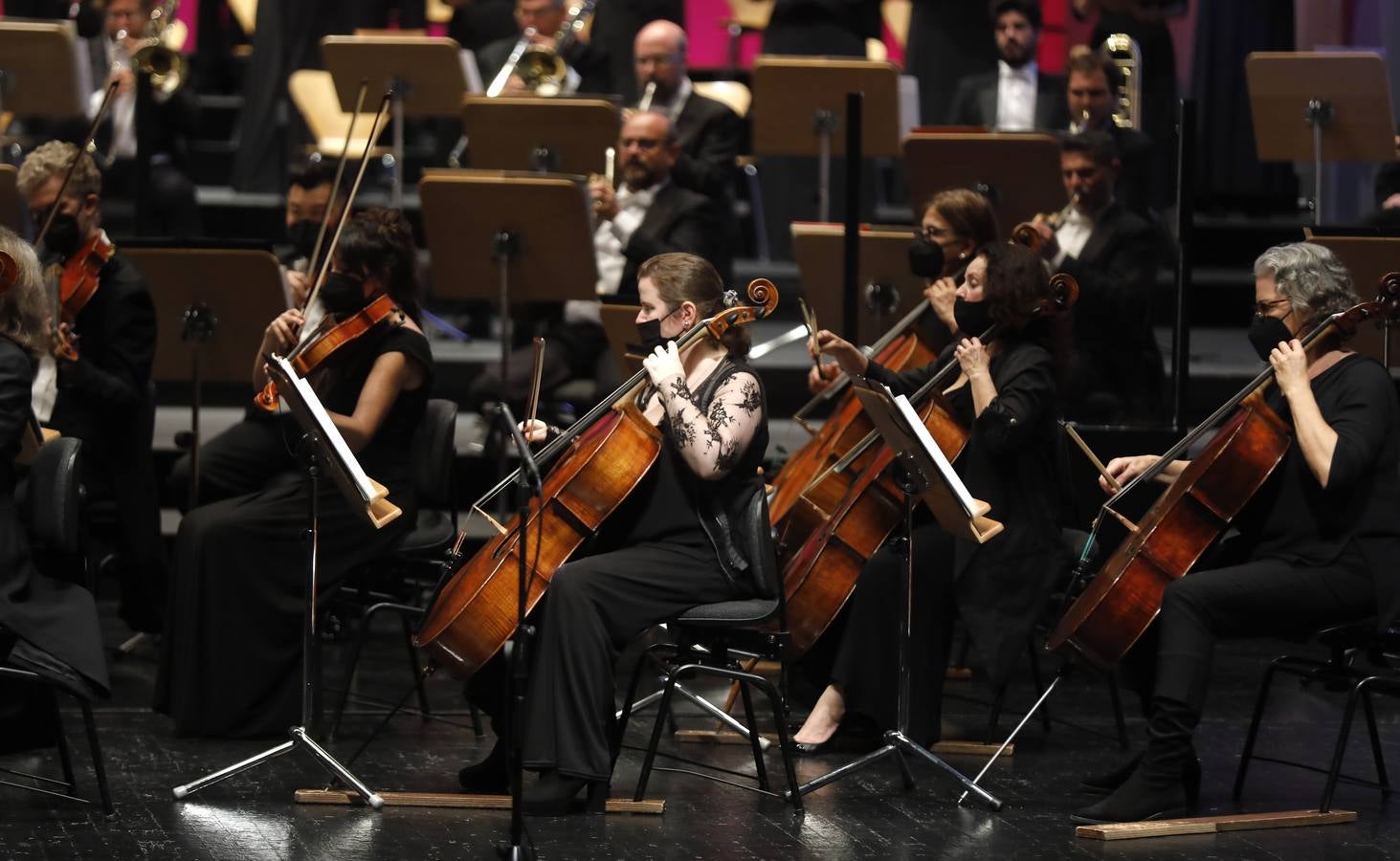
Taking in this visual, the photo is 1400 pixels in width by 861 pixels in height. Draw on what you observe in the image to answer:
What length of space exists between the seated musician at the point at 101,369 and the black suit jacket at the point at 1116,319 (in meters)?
2.87

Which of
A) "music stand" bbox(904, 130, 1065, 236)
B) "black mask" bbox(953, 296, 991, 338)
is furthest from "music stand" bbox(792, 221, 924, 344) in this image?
"black mask" bbox(953, 296, 991, 338)

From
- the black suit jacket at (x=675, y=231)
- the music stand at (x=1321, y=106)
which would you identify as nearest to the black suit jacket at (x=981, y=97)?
the music stand at (x=1321, y=106)

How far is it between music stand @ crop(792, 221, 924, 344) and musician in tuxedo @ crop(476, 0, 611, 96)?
2.16 m

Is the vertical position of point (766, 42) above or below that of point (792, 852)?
above

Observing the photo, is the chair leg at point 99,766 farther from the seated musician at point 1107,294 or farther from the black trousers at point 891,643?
the seated musician at point 1107,294

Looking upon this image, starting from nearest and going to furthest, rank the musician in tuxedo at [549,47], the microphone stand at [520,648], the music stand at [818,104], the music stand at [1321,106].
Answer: the microphone stand at [520,648] → the music stand at [1321,106] → the music stand at [818,104] → the musician in tuxedo at [549,47]

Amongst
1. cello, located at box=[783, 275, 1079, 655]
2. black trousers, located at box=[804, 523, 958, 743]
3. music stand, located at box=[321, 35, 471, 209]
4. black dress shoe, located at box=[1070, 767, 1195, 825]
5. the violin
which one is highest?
music stand, located at box=[321, 35, 471, 209]

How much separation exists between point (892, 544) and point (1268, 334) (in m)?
0.99

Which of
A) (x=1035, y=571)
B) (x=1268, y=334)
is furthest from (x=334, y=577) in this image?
(x=1268, y=334)

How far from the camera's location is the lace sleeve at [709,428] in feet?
14.8

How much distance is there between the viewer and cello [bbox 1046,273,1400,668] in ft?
14.6

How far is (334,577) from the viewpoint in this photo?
5.12 meters

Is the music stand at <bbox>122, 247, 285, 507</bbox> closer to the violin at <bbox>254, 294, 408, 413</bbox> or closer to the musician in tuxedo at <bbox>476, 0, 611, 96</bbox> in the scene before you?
the violin at <bbox>254, 294, 408, 413</bbox>

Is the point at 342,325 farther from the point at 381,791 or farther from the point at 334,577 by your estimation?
the point at 381,791
